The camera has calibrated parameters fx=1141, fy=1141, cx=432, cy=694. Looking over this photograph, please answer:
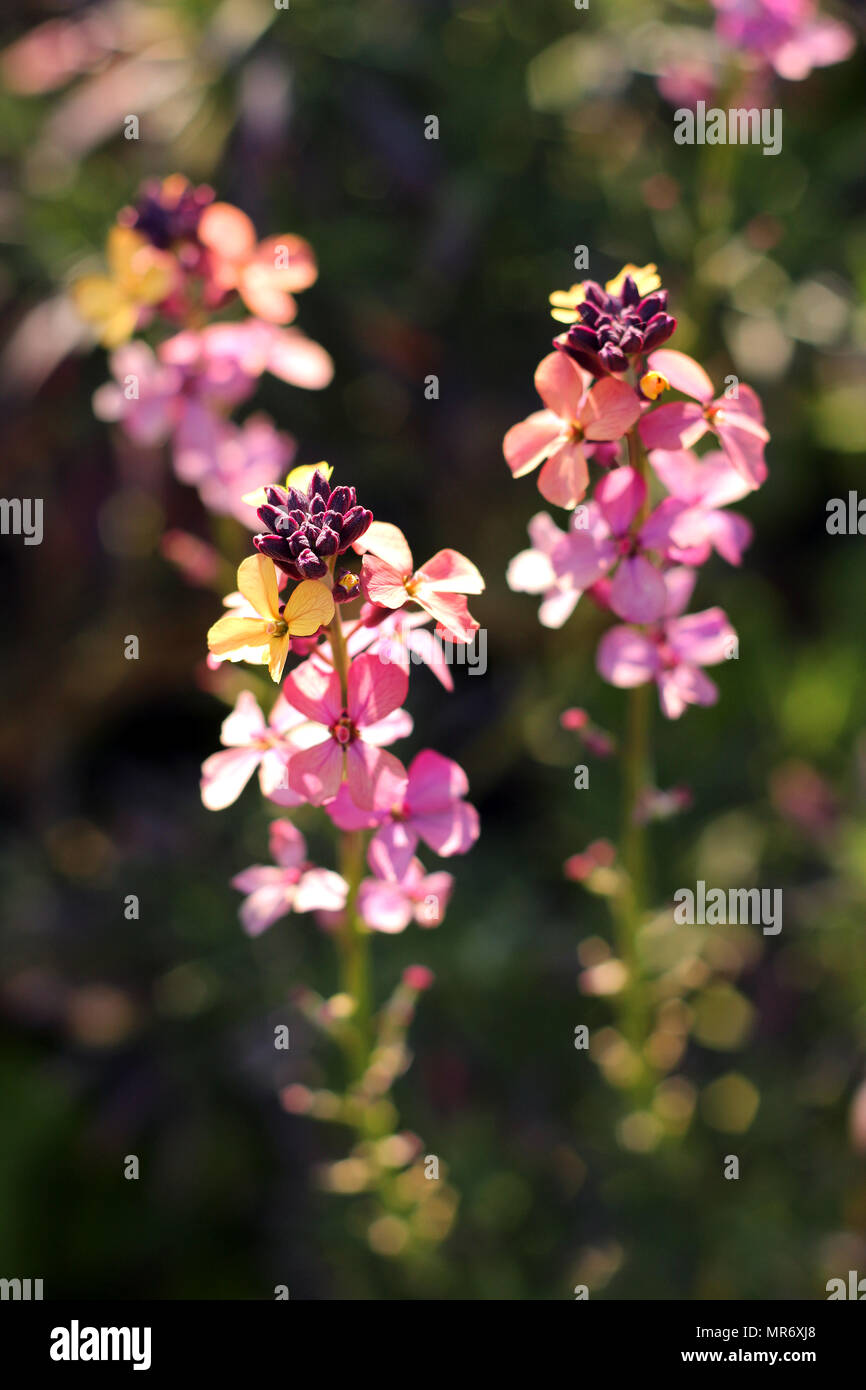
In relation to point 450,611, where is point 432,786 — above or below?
below

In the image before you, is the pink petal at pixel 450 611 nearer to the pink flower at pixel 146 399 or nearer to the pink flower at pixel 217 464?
the pink flower at pixel 217 464

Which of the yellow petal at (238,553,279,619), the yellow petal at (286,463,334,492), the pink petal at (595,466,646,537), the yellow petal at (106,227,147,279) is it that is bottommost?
the yellow petal at (238,553,279,619)

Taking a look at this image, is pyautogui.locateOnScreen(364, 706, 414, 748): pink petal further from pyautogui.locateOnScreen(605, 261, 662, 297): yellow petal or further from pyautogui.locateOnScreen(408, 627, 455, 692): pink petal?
pyautogui.locateOnScreen(605, 261, 662, 297): yellow petal

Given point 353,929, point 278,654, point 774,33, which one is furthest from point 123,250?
point 774,33

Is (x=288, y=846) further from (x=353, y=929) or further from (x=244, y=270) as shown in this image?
(x=244, y=270)

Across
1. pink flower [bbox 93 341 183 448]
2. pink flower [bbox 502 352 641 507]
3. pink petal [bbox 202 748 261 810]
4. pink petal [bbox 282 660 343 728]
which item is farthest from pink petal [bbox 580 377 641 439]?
pink flower [bbox 93 341 183 448]

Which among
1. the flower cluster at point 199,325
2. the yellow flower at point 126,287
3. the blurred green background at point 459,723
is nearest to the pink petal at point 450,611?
the flower cluster at point 199,325
